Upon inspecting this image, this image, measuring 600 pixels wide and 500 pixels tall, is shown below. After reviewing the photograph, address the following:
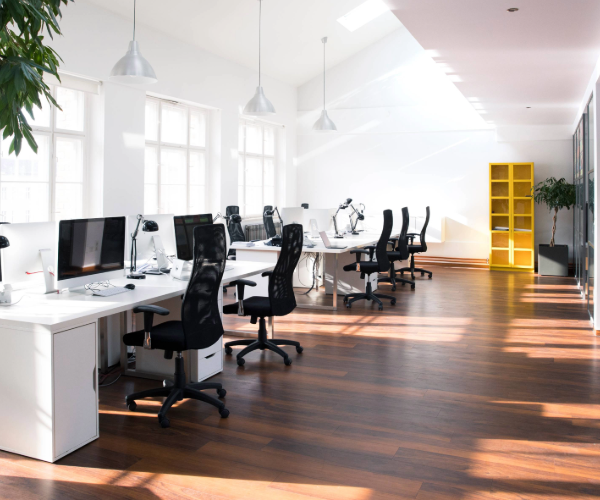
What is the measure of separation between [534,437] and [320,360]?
194 centimetres

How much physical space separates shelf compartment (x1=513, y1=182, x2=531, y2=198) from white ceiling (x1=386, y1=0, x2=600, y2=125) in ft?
10.5

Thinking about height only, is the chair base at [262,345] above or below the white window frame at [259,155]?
below

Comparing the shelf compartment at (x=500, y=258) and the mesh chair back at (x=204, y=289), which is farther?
the shelf compartment at (x=500, y=258)

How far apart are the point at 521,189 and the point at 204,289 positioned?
865cm

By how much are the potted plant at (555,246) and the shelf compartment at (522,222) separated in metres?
0.60

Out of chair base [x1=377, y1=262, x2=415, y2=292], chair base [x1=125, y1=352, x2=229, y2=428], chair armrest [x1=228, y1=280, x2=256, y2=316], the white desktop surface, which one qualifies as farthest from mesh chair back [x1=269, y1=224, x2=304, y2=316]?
chair base [x1=377, y1=262, x2=415, y2=292]

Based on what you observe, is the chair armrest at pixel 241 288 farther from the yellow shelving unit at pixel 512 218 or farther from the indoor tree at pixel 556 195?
the yellow shelving unit at pixel 512 218

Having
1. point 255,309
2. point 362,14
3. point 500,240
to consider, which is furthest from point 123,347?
point 500,240

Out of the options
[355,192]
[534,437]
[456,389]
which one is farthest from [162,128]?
[534,437]

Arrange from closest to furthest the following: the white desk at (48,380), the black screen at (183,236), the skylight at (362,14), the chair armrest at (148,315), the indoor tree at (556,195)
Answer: the white desk at (48,380) < the chair armrest at (148,315) < the black screen at (183,236) < the indoor tree at (556,195) < the skylight at (362,14)

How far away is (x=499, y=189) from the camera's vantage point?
10836 mm

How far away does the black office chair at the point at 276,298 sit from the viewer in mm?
4676

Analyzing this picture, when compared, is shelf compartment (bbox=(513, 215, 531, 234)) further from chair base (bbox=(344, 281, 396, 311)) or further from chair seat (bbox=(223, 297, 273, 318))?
chair seat (bbox=(223, 297, 273, 318))

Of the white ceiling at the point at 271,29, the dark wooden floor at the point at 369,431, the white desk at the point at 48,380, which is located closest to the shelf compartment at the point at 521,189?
the white ceiling at the point at 271,29
